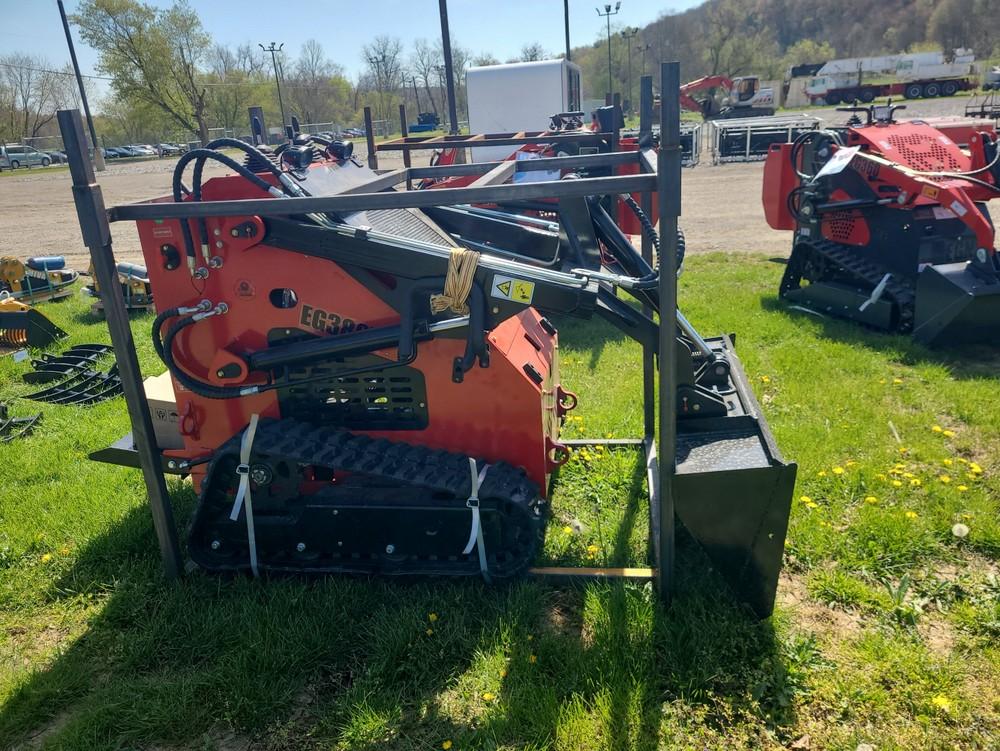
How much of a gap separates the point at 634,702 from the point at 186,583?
83.5 inches

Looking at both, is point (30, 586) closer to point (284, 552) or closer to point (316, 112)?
point (284, 552)

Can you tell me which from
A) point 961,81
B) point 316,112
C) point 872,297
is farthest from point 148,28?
point 872,297

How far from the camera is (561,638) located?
3.07 metres

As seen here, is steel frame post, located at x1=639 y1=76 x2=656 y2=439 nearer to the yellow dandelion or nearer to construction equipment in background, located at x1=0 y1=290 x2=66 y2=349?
the yellow dandelion

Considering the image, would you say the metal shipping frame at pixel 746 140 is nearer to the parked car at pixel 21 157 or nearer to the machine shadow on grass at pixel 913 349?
the machine shadow on grass at pixel 913 349

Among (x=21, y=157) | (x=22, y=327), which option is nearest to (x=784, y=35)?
(x=21, y=157)

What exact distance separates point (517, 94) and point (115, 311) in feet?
45.7

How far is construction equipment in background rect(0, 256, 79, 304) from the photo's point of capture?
8992 mm

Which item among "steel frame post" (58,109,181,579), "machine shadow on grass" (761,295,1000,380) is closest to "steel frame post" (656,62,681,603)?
"steel frame post" (58,109,181,579)

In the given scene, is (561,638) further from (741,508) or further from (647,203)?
(647,203)

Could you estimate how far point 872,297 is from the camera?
6547 millimetres

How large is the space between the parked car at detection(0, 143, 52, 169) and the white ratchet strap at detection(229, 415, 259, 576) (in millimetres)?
53210

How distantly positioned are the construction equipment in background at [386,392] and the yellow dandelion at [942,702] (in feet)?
2.13

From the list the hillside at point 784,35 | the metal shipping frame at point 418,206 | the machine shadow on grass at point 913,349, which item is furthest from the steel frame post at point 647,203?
the hillside at point 784,35
